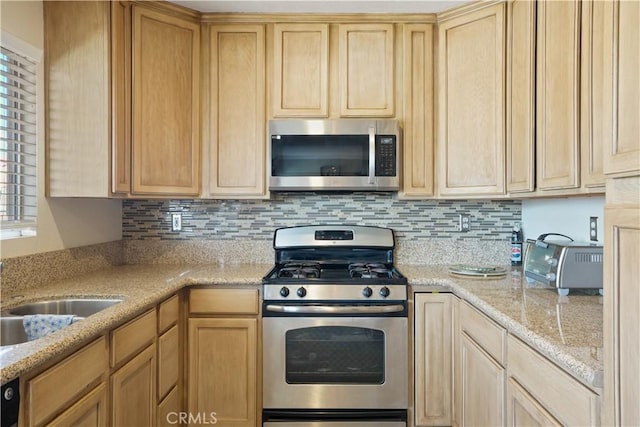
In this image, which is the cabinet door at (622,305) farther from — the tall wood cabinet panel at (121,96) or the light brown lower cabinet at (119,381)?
the tall wood cabinet panel at (121,96)

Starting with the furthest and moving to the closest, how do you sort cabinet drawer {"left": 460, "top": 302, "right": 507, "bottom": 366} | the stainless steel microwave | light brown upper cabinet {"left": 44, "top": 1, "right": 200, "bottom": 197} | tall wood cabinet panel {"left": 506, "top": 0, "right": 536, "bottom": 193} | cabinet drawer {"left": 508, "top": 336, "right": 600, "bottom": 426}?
the stainless steel microwave < light brown upper cabinet {"left": 44, "top": 1, "right": 200, "bottom": 197} < tall wood cabinet panel {"left": 506, "top": 0, "right": 536, "bottom": 193} < cabinet drawer {"left": 460, "top": 302, "right": 507, "bottom": 366} < cabinet drawer {"left": 508, "top": 336, "right": 600, "bottom": 426}

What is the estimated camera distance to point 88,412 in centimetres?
125

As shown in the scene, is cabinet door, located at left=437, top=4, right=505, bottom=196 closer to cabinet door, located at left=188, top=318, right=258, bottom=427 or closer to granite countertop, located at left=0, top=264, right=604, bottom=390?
granite countertop, located at left=0, top=264, right=604, bottom=390

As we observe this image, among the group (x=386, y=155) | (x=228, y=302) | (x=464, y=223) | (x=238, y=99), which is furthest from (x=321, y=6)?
(x=228, y=302)

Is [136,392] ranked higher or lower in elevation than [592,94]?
lower

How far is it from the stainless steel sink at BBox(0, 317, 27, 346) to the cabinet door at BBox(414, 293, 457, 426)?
5.60 feet

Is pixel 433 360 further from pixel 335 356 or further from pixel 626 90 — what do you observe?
pixel 626 90

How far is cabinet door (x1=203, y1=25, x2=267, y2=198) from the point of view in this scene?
233 cm

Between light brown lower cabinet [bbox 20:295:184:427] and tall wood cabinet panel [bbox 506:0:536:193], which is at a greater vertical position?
tall wood cabinet panel [bbox 506:0:536:193]

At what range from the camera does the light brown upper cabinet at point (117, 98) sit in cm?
191

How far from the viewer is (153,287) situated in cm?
183

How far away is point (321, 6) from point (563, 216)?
1.75 m

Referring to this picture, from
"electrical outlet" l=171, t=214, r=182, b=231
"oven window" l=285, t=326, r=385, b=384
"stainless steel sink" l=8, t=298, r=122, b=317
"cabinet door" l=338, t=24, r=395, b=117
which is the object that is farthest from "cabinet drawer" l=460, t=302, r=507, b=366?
"electrical outlet" l=171, t=214, r=182, b=231

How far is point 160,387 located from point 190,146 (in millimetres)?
1283
